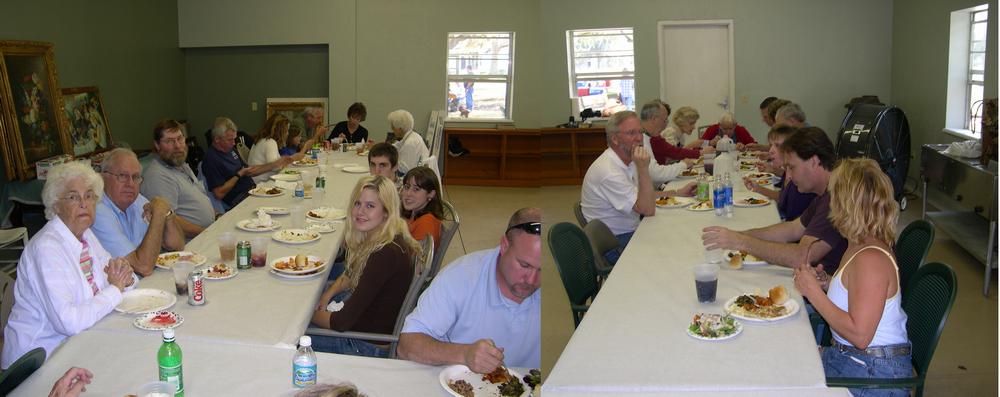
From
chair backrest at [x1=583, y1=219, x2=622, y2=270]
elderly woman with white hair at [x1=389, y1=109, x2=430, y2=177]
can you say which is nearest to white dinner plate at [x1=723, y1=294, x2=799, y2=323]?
chair backrest at [x1=583, y1=219, x2=622, y2=270]

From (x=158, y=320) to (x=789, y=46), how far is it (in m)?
2.06

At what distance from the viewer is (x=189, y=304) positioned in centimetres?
206

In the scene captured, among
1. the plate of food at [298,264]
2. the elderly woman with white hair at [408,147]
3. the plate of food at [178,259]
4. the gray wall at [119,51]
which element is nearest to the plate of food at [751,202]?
the plate of food at [298,264]

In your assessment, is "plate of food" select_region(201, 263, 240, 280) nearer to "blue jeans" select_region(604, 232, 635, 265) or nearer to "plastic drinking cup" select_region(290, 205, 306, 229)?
"plastic drinking cup" select_region(290, 205, 306, 229)

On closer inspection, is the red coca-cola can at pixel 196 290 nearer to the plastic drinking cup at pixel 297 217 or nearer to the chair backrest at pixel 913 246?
the plastic drinking cup at pixel 297 217

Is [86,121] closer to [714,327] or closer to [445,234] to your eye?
[445,234]

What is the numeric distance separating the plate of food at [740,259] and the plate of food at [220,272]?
1.84 metres

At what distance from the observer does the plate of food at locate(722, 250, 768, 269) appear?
2.32 meters

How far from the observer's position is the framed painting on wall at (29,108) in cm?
596

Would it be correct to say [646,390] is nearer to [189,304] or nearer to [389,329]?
[389,329]

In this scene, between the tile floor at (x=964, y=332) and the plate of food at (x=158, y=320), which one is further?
the tile floor at (x=964, y=332)

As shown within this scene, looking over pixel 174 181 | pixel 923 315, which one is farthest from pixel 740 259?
pixel 174 181

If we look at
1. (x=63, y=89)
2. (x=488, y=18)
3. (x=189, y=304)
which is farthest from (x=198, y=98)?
(x=189, y=304)

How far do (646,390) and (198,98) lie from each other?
33.3 feet
